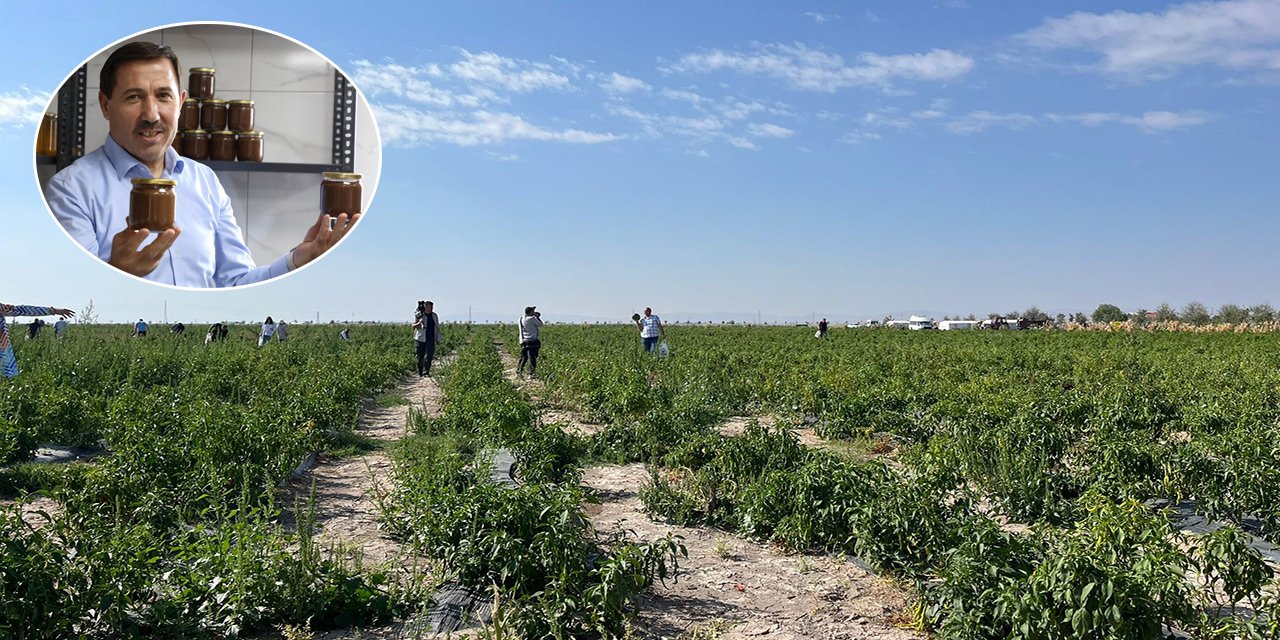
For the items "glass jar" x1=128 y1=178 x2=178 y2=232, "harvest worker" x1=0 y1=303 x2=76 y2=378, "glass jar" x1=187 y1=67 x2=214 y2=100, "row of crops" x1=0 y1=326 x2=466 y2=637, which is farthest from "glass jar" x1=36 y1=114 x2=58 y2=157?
"harvest worker" x1=0 y1=303 x2=76 y2=378

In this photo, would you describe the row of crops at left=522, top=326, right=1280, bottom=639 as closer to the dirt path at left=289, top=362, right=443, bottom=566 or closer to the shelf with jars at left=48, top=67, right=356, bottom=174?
the dirt path at left=289, top=362, right=443, bottom=566

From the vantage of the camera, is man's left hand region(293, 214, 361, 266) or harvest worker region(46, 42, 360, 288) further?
man's left hand region(293, 214, 361, 266)

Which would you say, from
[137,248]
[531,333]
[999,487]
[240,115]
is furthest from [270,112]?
[531,333]

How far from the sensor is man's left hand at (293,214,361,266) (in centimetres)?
566

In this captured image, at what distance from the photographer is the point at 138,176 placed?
504 centimetres

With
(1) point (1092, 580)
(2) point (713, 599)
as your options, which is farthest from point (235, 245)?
(1) point (1092, 580)

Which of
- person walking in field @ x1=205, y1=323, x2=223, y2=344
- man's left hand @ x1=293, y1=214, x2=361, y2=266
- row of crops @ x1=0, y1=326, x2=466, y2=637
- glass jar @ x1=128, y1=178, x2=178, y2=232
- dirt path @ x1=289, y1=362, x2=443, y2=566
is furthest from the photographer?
person walking in field @ x1=205, y1=323, x2=223, y2=344

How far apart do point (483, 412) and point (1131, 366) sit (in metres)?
16.8

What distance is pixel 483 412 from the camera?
399 inches

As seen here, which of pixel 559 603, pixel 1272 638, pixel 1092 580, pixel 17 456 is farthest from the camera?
pixel 17 456

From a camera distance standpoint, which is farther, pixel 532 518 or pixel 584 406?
pixel 584 406

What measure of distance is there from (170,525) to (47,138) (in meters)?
2.75

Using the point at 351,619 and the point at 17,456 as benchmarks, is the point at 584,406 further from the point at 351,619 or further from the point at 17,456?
the point at 351,619

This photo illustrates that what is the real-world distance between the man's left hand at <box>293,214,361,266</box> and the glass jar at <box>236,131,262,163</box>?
507 mm
